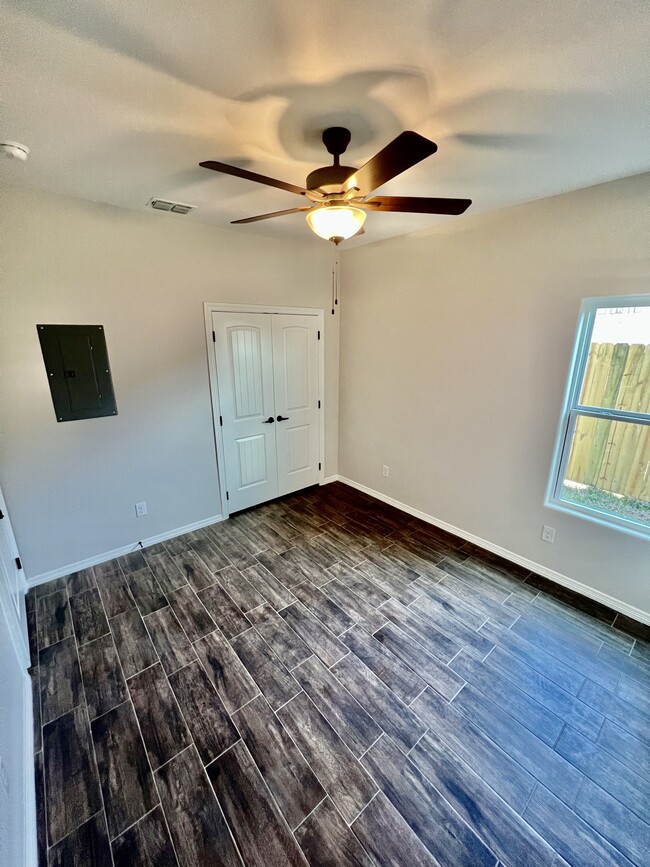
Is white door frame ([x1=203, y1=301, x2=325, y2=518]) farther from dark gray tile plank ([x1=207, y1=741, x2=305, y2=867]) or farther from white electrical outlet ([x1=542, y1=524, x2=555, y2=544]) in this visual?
white electrical outlet ([x1=542, y1=524, x2=555, y2=544])

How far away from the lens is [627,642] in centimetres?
211

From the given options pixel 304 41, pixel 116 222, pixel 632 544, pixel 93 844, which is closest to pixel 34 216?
pixel 116 222

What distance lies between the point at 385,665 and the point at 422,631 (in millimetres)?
365

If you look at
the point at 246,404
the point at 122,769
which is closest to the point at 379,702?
the point at 122,769

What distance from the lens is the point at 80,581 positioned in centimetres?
263

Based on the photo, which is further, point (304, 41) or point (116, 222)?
point (116, 222)

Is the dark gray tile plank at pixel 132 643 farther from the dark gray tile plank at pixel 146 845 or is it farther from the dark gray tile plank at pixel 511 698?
the dark gray tile plank at pixel 511 698

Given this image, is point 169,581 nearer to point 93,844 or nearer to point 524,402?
point 93,844

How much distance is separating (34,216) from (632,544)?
4388 millimetres

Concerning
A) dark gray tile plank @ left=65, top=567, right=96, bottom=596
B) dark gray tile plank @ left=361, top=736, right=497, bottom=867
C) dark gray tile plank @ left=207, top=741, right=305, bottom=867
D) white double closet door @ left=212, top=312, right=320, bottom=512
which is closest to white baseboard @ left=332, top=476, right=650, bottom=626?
white double closet door @ left=212, top=312, right=320, bottom=512

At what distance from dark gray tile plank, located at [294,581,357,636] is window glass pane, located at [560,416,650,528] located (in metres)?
1.84

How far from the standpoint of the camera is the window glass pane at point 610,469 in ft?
7.22

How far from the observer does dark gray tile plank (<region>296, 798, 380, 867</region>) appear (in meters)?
1.22

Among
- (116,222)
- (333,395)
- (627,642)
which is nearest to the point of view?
(627,642)
